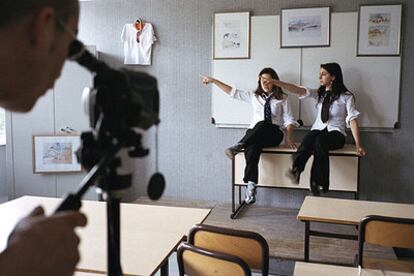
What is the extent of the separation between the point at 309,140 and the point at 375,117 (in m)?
0.82

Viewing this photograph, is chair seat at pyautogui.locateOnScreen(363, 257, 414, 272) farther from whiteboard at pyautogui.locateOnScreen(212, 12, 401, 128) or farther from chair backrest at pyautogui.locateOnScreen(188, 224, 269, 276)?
whiteboard at pyautogui.locateOnScreen(212, 12, 401, 128)

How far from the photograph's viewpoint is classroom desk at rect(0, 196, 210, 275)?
154cm

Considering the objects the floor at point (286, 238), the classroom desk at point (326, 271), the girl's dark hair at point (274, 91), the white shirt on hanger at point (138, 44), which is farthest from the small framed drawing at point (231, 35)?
the classroom desk at point (326, 271)

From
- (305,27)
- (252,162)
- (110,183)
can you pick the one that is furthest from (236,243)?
(305,27)

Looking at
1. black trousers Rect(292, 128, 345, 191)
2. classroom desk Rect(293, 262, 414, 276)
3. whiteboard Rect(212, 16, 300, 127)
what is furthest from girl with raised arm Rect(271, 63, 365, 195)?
classroom desk Rect(293, 262, 414, 276)

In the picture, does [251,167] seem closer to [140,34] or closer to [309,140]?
[309,140]

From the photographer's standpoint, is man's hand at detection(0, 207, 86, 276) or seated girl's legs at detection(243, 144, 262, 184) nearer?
man's hand at detection(0, 207, 86, 276)

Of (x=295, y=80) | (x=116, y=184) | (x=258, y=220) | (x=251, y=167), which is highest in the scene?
(x=295, y=80)

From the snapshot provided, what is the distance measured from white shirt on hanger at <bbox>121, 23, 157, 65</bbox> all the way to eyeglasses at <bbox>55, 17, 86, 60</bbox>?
175 inches

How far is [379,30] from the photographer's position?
413 cm

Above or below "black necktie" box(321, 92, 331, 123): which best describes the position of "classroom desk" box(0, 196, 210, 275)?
below

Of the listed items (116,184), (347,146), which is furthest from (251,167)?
(116,184)

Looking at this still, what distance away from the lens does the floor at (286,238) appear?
3203 mm

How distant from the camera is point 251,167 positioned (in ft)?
13.2
